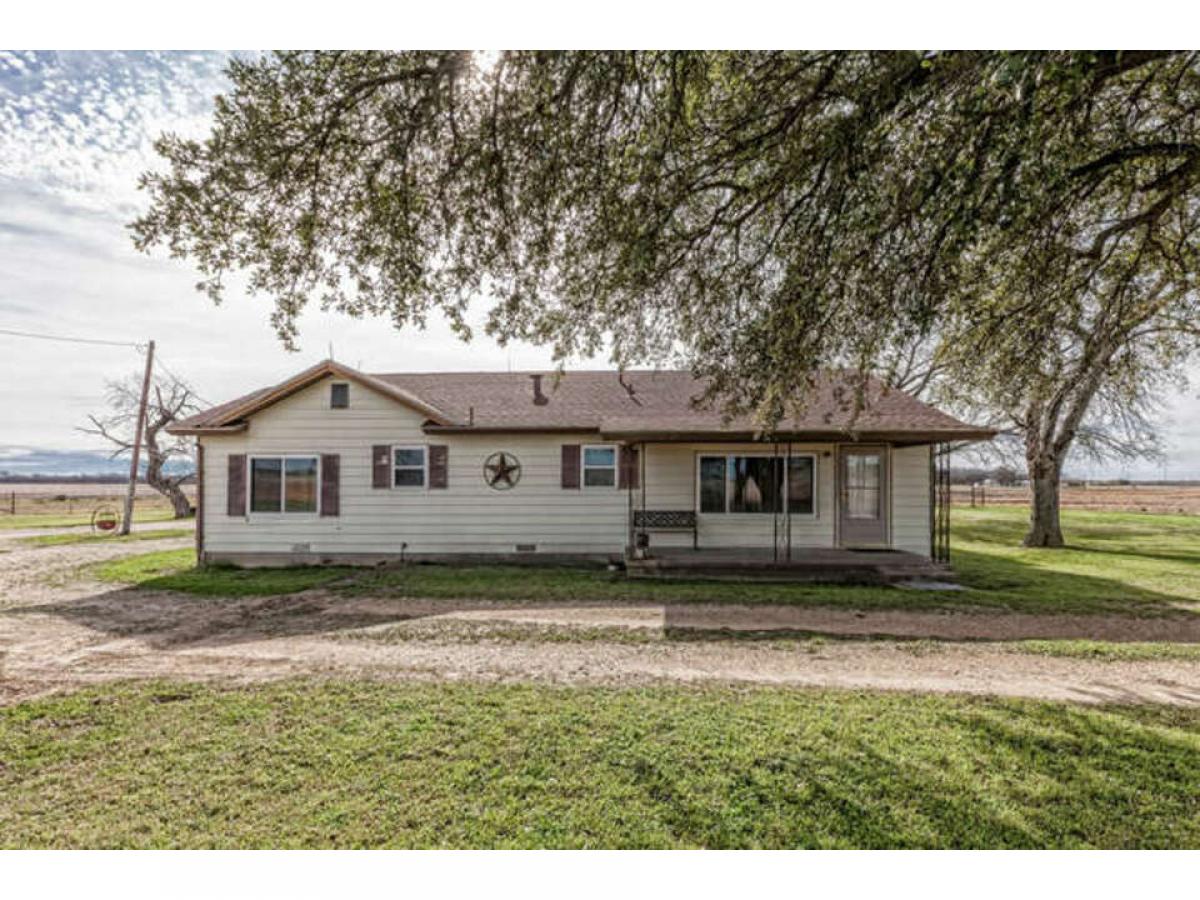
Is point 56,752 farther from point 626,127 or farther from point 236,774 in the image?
point 626,127

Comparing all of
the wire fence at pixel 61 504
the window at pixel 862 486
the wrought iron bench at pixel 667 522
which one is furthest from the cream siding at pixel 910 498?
the wire fence at pixel 61 504

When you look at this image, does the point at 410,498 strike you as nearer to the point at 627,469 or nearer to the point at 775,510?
the point at 627,469

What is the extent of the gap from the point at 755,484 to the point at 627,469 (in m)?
2.84

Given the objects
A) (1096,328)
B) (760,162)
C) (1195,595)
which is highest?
(760,162)

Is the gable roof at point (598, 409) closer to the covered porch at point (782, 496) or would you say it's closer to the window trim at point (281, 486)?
the covered porch at point (782, 496)

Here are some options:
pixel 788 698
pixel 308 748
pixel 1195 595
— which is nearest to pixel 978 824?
pixel 788 698

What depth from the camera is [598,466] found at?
13.7 m

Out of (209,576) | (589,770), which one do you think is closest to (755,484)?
(589,770)

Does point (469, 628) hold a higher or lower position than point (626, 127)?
lower

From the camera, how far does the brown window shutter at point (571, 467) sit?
534 inches

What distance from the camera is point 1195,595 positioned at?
10273 millimetres

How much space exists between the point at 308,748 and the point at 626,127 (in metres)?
5.58

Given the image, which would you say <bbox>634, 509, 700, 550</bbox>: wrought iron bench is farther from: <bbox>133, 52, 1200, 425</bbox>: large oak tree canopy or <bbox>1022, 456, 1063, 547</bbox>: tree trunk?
<bbox>1022, 456, 1063, 547</bbox>: tree trunk

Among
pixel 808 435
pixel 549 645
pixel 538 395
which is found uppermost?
pixel 538 395
